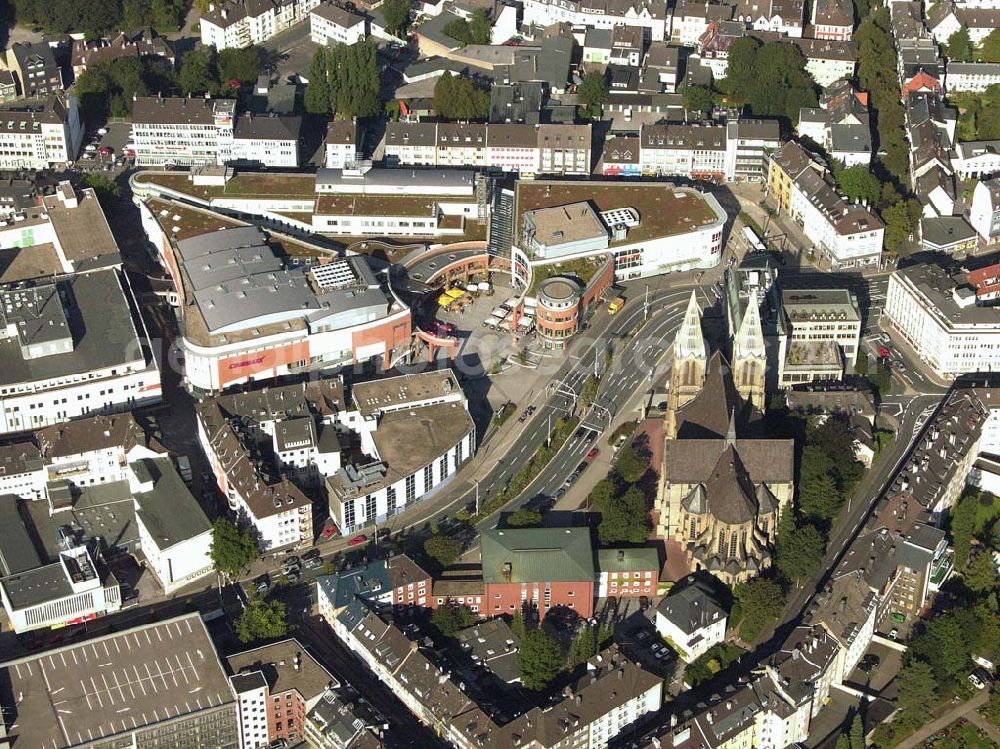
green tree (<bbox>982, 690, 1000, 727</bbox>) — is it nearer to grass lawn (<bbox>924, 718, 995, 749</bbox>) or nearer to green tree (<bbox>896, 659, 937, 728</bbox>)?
grass lawn (<bbox>924, 718, 995, 749</bbox>)

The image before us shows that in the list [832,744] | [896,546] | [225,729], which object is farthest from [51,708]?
[896,546]

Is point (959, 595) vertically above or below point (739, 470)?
below

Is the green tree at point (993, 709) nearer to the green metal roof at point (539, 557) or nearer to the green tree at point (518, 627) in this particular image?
the green metal roof at point (539, 557)

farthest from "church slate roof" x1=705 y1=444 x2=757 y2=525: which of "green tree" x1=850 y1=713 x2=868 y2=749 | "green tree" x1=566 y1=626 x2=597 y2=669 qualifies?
"green tree" x1=850 y1=713 x2=868 y2=749

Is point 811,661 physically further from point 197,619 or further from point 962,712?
point 197,619

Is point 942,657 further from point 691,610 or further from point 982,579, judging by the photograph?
point 691,610

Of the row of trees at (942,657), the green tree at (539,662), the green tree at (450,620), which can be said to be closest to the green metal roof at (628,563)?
the green tree at (539,662)

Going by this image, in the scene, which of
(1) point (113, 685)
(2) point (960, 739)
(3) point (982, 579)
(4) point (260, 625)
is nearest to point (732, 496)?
(3) point (982, 579)
